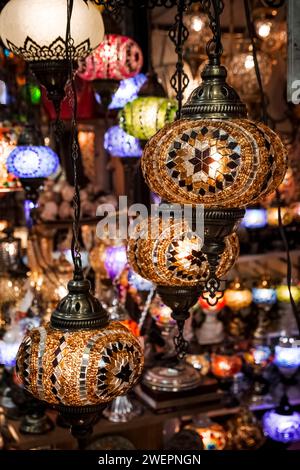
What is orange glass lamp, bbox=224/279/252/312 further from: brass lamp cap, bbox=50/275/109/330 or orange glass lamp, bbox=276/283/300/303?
brass lamp cap, bbox=50/275/109/330

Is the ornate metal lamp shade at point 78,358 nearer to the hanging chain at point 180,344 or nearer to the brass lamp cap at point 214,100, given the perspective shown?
the hanging chain at point 180,344

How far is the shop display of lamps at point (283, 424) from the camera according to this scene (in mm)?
2959

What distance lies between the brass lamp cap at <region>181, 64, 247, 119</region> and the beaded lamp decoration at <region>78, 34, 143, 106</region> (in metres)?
1.01

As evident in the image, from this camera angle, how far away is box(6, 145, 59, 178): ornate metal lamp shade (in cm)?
207

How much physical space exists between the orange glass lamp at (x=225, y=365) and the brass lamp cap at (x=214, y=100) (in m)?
2.32

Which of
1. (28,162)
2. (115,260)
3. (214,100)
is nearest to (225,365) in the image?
(115,260)

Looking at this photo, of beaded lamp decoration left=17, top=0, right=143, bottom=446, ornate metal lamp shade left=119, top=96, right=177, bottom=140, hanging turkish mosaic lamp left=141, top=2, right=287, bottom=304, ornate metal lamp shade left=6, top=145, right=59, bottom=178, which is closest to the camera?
hanging turkish mosaic lamp left=141, top=2, right=287, bottom=304

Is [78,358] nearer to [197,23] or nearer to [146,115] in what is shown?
[146,115]

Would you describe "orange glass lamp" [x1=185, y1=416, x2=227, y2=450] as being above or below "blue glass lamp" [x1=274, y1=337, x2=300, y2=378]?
below

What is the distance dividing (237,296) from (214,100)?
2.39m

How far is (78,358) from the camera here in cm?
108

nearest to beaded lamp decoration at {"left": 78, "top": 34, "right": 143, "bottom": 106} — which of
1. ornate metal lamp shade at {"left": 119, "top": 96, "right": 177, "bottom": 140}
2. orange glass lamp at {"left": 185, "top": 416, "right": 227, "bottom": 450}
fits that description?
ornate metal lamp shade at {"left": 119, "top": 96, "right": 177, "bottom": 140}

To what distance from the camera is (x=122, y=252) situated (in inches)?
103

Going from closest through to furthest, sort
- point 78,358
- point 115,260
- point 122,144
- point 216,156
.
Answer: point 216,156 < point 78,358 < point 122,144 < point 115,260
